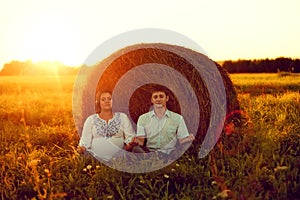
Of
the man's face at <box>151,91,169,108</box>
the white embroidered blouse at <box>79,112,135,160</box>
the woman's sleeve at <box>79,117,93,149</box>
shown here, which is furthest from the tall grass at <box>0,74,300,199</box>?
the man's face at <box>151,91,169,108</box>

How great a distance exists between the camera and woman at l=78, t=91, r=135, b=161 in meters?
6.77

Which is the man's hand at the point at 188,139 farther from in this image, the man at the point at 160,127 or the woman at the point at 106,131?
the woman at the point at 106,131

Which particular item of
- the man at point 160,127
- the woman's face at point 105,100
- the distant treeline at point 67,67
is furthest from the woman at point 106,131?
the distant treeline at point 67,67

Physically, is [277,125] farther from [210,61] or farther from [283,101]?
[283,101]

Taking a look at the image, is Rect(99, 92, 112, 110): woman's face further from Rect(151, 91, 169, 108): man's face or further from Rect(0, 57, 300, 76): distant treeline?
Rect(0, 57, 300, 76): distant treeline

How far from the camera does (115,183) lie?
540cm

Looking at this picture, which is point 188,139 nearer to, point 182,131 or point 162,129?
point 182,131

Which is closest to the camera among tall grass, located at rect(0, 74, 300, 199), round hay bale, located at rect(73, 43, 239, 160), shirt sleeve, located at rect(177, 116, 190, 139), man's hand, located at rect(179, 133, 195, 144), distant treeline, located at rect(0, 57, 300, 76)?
tall grass, located at rect(0, 74, 300, 199)

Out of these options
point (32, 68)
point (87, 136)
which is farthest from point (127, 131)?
point (32, 68)

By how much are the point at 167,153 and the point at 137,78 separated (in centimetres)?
171

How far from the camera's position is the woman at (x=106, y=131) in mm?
6770

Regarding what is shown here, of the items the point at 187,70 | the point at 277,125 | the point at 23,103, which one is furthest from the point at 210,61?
the point at 23,103

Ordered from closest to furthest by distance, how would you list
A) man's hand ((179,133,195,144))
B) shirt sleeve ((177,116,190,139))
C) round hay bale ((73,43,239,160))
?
man's hand ((179,133,195,144)) < shirt sleeve ((177,116,190,139)) < round hay bale ((73,43,239,160))

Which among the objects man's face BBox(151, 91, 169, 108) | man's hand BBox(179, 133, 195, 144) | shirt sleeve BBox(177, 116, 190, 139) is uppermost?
man's face BBox(151, 91, 169, 108)
